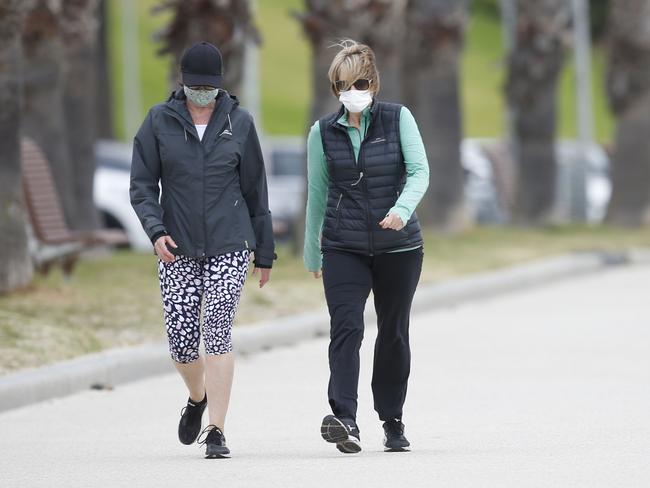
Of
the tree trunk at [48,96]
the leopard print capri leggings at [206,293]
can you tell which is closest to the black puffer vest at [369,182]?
the leopard print capri leggings at [206,293]

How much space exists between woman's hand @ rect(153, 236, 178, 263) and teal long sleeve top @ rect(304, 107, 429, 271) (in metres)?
0.66

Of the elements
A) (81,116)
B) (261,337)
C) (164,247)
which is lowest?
(261,337)

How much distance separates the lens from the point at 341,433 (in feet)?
26.8

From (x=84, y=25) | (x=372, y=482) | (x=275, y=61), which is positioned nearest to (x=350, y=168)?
(x=372, y=482)

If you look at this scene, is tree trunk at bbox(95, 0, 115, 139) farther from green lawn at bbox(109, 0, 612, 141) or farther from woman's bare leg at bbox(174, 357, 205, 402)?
green lawn at bbox(109, 0, 612, 141)

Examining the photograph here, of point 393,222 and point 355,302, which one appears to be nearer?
point 393,222

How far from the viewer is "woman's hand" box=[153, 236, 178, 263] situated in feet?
26.6

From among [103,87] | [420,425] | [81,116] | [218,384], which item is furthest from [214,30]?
[103,87]

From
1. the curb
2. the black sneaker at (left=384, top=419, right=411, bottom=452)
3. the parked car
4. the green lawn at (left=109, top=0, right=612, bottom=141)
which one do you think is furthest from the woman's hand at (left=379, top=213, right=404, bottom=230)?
the green lawn at (left=109, top=0, right=612, bottom=141)

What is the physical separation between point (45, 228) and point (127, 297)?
6.42 feet

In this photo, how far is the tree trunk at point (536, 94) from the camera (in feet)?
89.2

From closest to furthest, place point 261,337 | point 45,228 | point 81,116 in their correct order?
point 261,337 < point 45,228 < point 81,116

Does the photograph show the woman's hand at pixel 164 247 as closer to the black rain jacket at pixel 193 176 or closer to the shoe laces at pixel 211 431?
the black rain jacket at pixel 193 176

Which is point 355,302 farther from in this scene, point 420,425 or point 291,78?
point 291,78
